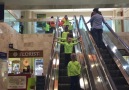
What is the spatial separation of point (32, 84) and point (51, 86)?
4.77m

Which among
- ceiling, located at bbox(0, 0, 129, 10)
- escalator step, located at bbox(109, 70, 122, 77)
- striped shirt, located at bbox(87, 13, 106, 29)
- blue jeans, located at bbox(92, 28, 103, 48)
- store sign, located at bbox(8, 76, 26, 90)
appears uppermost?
ceiling, located at bbox(0, 0, 129, 10)

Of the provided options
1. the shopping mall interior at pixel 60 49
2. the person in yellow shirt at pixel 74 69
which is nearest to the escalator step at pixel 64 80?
the shopping mall interior at pixel 60 49

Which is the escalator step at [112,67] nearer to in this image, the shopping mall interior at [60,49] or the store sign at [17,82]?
the shopping mall interior at [60,49]

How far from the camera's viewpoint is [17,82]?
12023mm

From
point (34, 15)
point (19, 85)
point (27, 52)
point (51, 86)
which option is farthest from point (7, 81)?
point (34, 15)

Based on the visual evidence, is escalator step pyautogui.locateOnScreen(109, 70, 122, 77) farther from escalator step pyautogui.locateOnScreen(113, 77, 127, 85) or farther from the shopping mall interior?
escalator step pyautogui.locateOnScreen(113, 77, 127, 85)

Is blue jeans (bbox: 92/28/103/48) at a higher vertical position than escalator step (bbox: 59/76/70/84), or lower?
higher

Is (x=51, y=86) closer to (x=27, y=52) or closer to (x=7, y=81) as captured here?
(x=7, y=81)

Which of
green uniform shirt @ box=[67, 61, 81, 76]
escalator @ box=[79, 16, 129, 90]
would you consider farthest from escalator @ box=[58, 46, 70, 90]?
escalator @ box=[79, 16, 129, 90]

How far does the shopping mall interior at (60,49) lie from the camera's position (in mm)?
7586

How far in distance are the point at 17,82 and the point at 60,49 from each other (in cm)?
245

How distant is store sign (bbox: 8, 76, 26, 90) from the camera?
1196cm

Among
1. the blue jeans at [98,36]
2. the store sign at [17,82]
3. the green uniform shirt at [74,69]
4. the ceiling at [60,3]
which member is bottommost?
the store sign at [17,82]

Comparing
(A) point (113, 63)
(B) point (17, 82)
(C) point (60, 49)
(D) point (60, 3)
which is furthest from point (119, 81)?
(B) point (17, 82)
